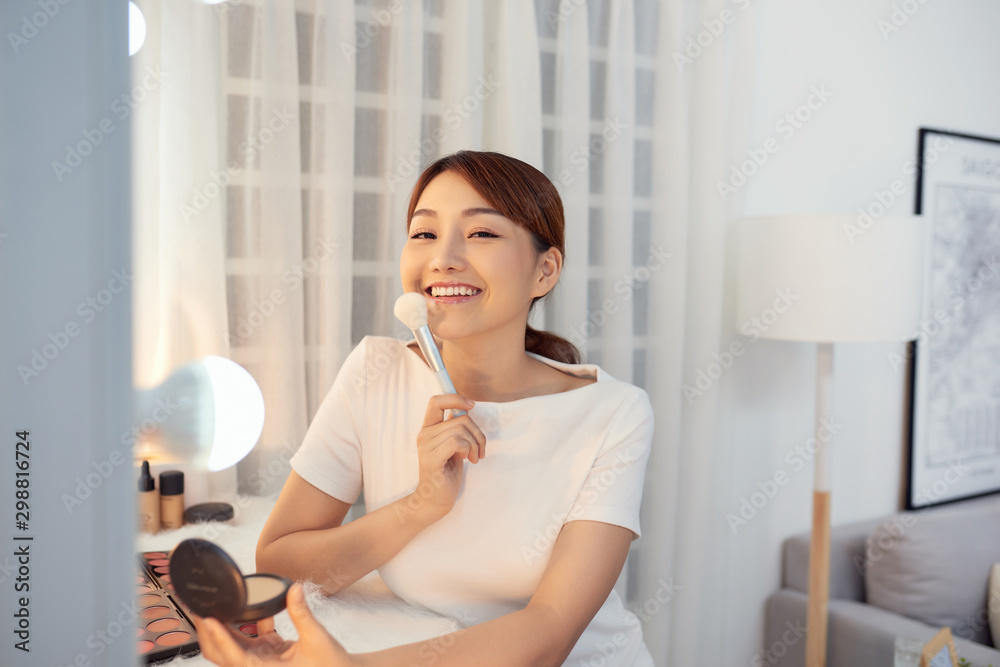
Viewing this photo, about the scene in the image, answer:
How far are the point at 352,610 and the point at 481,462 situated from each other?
0.59 ft

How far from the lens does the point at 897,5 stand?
5.36ft

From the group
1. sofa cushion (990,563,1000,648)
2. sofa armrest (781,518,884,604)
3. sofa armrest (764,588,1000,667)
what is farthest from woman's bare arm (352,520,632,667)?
sofa cushion (990,563,1000,648)

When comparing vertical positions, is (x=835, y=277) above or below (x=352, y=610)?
above

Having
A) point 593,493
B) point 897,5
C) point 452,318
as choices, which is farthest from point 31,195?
point 897,5

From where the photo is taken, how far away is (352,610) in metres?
0.57

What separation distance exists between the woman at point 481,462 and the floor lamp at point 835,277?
2.21 ft

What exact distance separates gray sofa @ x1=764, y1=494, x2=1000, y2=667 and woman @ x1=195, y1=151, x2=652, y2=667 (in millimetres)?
879

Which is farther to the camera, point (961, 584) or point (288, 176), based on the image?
point (961, 584)

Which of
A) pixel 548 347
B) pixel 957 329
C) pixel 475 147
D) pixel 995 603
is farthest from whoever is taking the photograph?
pixel 957 329

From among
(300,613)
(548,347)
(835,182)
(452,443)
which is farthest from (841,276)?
(300,613)

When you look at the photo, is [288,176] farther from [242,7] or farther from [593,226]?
[593,226]

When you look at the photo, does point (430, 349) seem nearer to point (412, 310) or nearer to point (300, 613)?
point (412, 310)

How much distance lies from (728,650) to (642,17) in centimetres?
135

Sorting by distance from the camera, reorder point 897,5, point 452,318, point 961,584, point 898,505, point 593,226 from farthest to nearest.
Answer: point 898,505, point 897,5, point 961,584, point 593,226, point 452,318
